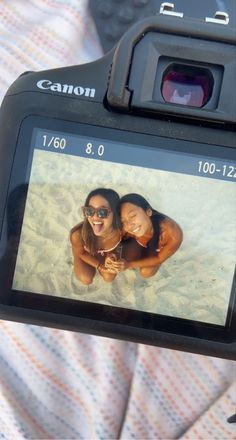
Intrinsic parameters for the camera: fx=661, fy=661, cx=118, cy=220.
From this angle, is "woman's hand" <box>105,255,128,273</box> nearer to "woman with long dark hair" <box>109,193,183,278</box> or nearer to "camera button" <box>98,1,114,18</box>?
"woman with long dark hair" <box>109,193,183,278</box>

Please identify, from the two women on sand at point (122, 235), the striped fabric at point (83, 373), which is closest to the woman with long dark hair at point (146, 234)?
the two women on sand at point (122, 235)

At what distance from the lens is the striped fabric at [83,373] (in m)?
0.62

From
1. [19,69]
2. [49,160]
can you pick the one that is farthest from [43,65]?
[49,160]

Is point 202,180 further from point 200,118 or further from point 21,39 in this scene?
point 21,39

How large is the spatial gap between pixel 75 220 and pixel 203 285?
0.10 m

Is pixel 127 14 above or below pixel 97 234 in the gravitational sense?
above

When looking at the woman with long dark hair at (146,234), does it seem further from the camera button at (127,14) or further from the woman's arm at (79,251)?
the camera button at (127,14)

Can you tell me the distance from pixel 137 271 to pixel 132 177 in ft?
0.22

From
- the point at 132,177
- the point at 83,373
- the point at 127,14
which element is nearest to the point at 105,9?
the point at 127,14

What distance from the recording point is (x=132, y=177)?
1.49 feet

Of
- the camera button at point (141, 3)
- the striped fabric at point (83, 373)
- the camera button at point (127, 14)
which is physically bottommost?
the striped fabric at point (83, 373)

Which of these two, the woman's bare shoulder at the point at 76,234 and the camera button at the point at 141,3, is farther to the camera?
the camera button at the point at 141,3

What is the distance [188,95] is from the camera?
45 cm

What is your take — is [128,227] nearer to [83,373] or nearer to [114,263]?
[114,263]
